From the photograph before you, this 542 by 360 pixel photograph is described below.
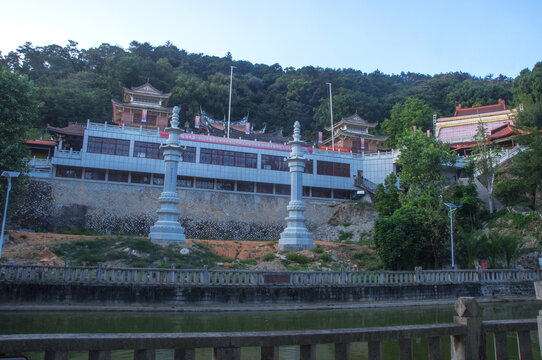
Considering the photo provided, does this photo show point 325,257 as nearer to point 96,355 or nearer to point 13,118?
point 13,118

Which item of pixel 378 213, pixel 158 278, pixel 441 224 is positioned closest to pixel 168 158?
pixel 158 278

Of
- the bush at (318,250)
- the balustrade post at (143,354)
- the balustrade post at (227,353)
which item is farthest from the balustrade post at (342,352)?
the bush at (318,250)

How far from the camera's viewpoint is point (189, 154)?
4175 cm

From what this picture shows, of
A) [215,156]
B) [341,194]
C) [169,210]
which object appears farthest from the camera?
[341,194]

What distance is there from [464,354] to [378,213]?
1516 inches

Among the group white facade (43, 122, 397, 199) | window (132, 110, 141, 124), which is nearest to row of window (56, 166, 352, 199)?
white facade (43, 122, 397, 199)

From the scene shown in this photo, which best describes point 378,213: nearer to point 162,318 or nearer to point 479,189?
point 479,189

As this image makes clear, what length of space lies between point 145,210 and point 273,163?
46.3ft

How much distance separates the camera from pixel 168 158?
27.5 m

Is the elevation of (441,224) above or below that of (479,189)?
below

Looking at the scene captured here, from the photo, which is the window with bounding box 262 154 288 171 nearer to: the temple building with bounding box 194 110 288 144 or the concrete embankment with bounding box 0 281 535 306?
the temple building with bounding box 194 110 288 144

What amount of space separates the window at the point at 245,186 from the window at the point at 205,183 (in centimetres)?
279

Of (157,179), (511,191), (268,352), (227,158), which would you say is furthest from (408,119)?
(268,352)

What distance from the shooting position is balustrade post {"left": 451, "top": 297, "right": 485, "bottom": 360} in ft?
16.9
